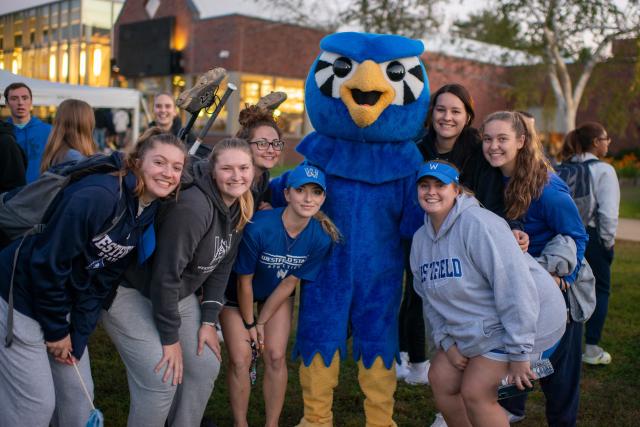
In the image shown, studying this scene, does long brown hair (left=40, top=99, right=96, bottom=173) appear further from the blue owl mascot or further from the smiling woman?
the blue owl mascot

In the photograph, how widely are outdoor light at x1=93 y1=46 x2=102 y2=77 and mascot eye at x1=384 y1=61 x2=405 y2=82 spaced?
84.0 feet

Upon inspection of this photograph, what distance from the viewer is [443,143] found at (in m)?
3.82

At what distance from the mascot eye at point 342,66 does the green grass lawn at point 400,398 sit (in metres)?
2.03

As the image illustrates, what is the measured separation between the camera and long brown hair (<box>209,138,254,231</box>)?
319 centimetres

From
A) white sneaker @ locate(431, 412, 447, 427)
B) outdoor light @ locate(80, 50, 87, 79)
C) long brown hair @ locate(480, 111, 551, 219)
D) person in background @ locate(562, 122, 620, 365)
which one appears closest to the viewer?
long brown hair @ locate(480, 111, 551, 219)

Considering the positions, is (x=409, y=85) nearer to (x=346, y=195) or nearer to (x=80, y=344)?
(x=346, y=195)

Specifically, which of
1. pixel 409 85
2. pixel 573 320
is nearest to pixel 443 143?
pixel 409 85

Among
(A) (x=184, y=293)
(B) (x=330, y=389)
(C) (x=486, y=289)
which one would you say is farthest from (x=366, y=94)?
(B) (x=330, y=389)

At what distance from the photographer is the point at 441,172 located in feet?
9.98

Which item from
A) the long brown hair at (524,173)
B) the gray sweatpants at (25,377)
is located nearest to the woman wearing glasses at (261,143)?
the long brown hair at (524,173)

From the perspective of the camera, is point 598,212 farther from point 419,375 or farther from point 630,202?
point 630,202

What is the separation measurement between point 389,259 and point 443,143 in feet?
2.52

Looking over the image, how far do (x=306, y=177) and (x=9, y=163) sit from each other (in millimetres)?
2183

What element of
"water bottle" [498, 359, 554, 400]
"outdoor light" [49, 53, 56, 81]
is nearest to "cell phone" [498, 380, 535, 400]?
"water bottle" [498, 359, 554, 400]
